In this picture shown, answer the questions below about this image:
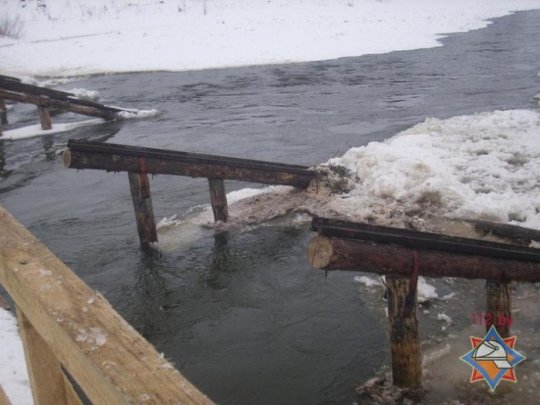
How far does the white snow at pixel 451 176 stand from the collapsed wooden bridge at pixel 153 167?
130cm

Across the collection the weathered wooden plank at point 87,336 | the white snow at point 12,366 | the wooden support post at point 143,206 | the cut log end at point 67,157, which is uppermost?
the weathered wooden plank at point 87,336

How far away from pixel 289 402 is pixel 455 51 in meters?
23.1

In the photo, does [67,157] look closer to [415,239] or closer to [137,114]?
[415,239]

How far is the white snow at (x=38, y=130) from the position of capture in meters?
13.4

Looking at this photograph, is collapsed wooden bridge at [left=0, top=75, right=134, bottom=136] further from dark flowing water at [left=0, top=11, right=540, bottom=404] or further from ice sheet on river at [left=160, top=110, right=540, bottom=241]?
ice sheet on river at [left=160, top=110, right=540, bottom=241]

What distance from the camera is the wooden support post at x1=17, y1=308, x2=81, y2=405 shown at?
174 cm

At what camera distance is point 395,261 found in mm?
3062

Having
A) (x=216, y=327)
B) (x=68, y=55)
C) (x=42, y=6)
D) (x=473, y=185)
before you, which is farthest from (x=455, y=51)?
(x=42, y=6)

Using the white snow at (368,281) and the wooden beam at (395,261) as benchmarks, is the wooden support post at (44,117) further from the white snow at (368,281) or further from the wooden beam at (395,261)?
the wooden beam at (395,261)

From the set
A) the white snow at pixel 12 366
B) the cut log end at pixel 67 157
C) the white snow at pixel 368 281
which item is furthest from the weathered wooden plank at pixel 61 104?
the white snow at pixel 368 281

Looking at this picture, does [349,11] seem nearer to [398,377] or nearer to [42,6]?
[42,6]

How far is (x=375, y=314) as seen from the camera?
495 centimetres

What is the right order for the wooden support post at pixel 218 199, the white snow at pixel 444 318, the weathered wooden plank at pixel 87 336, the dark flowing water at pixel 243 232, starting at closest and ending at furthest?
the weathered wooden plank at pixel 87 336
the dark flowing water at pixel 243 232
the white snow at pixel 444 318
the wooden support post at pixel 218 199

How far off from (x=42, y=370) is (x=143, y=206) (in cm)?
481
